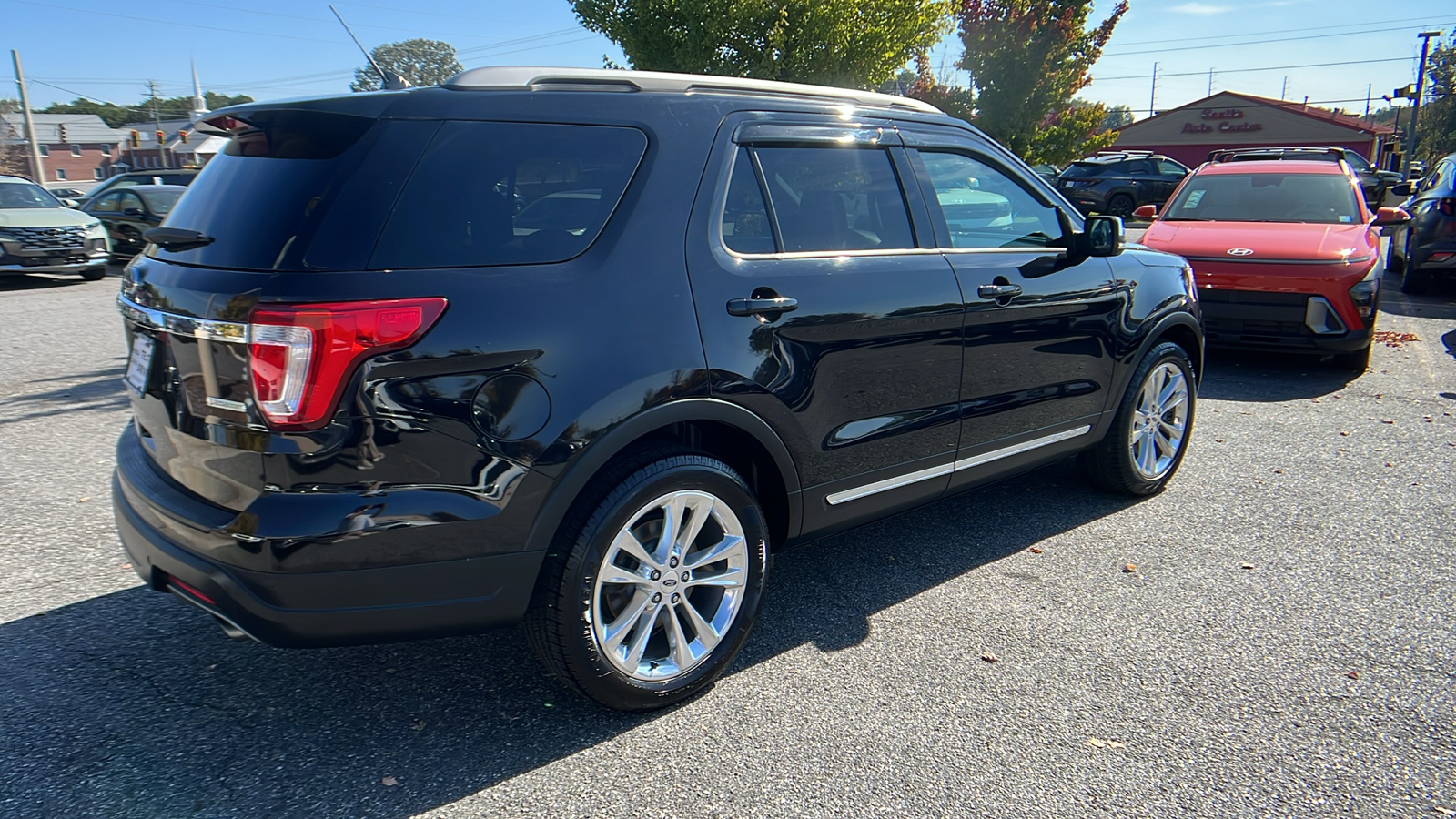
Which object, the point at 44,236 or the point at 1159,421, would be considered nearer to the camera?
the point at 1159,421

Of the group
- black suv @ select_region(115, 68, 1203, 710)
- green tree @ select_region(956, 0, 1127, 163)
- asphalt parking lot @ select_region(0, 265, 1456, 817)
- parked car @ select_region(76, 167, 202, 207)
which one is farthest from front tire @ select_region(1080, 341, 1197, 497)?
green tree @ select_region(956, 0, 1127, 163)

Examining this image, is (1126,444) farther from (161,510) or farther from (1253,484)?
(161,510)

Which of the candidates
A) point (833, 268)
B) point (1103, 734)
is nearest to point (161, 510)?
point (833, 268)

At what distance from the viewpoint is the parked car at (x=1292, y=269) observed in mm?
7418

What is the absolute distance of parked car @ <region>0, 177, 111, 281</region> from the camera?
43.6 feet

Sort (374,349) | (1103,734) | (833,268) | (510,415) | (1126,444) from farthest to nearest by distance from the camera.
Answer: (1126,444), (833,268), (1103,734), (510,415), (374,349)

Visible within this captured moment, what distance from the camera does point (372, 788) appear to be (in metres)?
2.56

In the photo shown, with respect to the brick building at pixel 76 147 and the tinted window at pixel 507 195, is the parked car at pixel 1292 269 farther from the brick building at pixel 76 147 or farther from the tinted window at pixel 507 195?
the brick building at pixel 76 147

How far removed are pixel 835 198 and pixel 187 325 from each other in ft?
6.91

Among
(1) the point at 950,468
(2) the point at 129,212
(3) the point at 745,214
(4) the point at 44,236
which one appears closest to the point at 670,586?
(3) the point at 745,214

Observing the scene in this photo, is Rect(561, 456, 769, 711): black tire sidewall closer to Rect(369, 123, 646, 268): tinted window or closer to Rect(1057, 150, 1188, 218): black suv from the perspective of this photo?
Rect(369, 123, 646, 268): tinted window

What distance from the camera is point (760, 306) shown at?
301 cm

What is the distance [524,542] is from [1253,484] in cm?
432

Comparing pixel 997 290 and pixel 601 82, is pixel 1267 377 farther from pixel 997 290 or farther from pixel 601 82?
pixel 601 82
